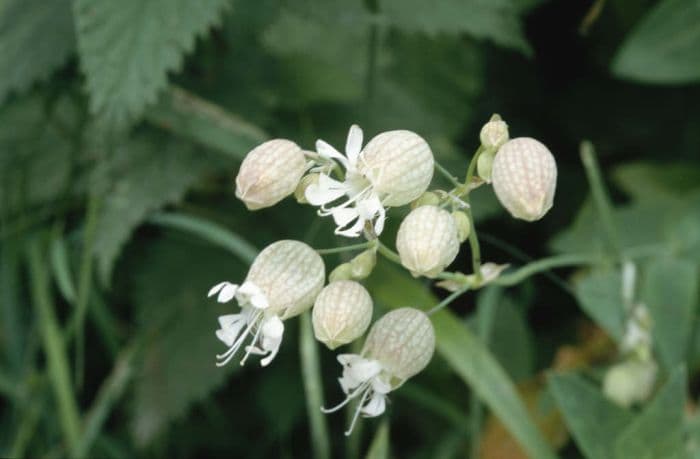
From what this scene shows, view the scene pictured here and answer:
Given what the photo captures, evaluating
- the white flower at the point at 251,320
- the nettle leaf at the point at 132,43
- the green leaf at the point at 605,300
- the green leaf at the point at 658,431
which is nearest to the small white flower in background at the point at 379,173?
the white flower at the point at 251,320

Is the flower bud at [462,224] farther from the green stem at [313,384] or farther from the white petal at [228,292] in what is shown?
the green stem at [313,384]

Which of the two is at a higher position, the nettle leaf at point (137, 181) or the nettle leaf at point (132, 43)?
the nettle leaf at point (132, 43)

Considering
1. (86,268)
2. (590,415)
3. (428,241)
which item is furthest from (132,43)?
(590,415)

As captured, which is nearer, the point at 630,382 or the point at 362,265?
the point at 362,265

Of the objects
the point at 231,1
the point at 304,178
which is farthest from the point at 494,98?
the point at 304,178

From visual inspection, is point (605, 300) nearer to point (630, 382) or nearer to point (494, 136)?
point (630, 382)

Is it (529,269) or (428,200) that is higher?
(428,200)
